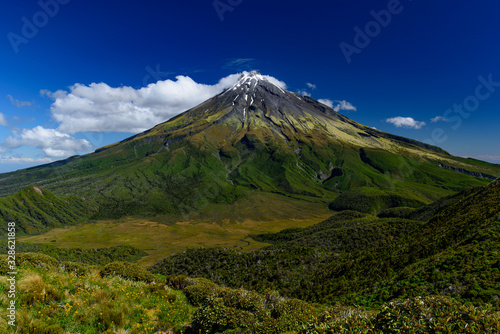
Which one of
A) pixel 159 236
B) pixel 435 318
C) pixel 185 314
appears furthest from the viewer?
pixel 159 236

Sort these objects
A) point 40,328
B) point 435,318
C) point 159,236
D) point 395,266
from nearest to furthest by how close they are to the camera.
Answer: point 435,318, point 40,328, point 395,266, point 159,236

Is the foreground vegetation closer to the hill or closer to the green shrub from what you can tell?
the green shrub

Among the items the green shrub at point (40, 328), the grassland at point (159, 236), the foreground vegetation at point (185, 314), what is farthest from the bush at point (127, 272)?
the grassland at point (159, 236)

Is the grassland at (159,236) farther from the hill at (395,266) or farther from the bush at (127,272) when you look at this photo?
the bush at (127,272)

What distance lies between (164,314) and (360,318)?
365 inches

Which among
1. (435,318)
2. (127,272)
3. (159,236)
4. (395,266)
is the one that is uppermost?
(435,318)

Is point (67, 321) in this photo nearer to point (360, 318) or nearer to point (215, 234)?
point (360, 318)

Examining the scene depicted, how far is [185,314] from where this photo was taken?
41.3 ft

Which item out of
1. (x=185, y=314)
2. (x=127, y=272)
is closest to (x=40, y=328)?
(x=185, y=314)

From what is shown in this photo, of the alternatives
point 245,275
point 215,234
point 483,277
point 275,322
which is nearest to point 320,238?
point 245,275

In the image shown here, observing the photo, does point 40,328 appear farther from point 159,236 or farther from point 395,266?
point 159,236

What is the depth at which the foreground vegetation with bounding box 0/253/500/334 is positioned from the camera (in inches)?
256

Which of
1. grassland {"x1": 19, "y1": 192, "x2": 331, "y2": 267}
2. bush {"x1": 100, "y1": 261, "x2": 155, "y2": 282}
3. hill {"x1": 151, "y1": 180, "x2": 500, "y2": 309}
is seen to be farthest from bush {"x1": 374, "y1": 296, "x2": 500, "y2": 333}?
grassland {"x1": 19, "y1": 192, "x2": 331, "y2": 267}

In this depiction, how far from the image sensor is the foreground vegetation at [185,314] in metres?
6.50
